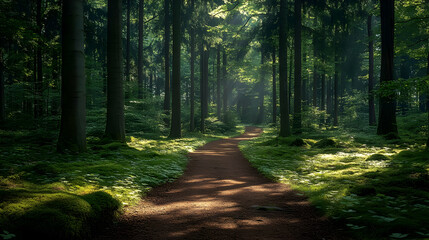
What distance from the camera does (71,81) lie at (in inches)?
320

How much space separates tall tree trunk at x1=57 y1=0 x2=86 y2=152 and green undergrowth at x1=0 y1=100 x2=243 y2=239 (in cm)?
64

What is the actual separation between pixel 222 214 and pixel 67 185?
3.10 m

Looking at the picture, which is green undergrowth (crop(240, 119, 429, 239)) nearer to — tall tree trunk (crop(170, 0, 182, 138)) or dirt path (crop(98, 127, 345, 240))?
dirt path (crop(98, 127, 345, 240))

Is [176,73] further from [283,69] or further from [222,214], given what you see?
[222,214]

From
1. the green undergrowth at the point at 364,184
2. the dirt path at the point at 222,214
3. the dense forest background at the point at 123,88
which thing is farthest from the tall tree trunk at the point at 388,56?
the dirt path at the point at 222,214

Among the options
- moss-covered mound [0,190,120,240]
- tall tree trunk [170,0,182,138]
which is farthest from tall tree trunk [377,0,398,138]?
moss-covered mound [0,190,120,240]

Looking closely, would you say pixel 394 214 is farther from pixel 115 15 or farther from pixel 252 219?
pixel 115 15

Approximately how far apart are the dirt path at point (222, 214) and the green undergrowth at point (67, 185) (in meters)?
0.39

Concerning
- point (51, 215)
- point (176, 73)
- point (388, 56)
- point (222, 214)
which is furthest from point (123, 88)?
point (388, 56)

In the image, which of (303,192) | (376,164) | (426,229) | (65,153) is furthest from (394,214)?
(65,153)

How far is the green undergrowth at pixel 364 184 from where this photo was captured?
359cm

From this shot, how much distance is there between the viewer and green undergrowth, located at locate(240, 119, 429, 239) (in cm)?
359

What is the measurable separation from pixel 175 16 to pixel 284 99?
9.14 meters

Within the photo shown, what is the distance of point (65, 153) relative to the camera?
26.2 ft
